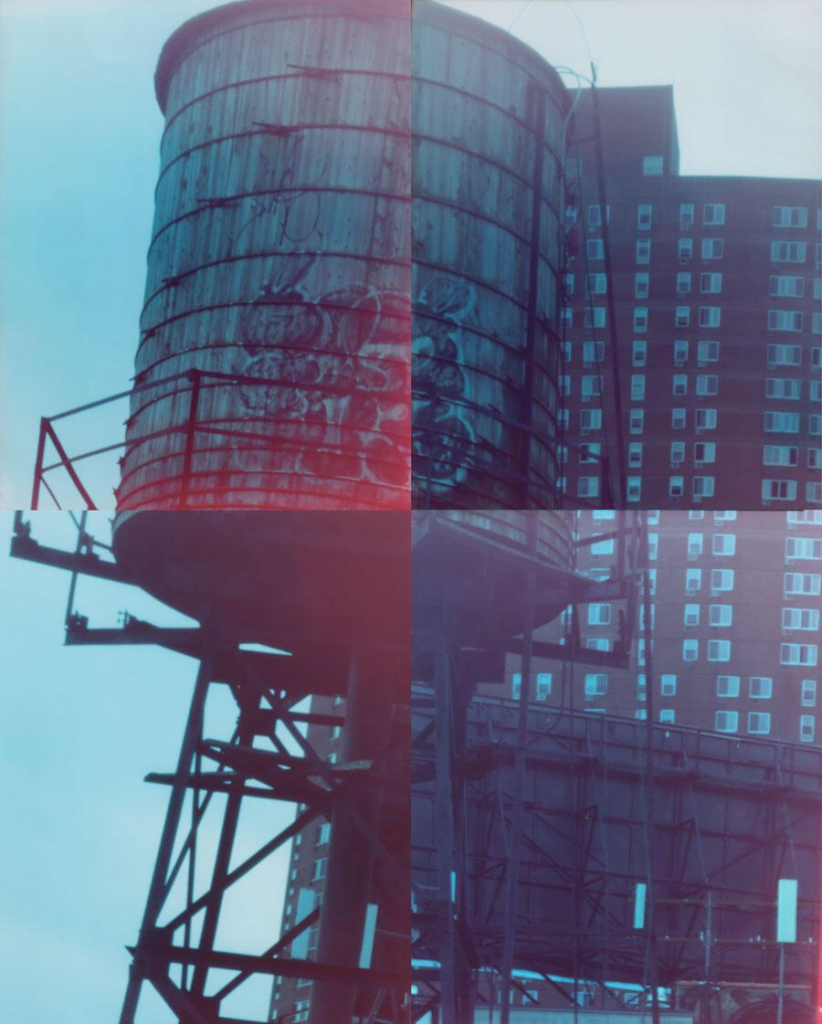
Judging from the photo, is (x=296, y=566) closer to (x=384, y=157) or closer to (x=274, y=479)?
(x=274, y=479)

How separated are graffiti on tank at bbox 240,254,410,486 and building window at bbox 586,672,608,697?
1.16 metres

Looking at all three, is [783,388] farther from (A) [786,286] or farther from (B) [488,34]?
(B) [488,34]

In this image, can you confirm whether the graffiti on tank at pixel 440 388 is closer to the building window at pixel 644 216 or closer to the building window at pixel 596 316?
the building window at pixel 596 316

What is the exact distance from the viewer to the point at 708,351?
23.0ft

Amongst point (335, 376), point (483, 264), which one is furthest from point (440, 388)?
point (483, 264)

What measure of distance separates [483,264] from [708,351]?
1092 millimetres

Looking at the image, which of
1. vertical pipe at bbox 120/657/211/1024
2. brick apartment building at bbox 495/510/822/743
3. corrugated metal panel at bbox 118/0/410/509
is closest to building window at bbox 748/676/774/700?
brick apartment building at bbox 495/510/822/743

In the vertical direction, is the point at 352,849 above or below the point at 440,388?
below

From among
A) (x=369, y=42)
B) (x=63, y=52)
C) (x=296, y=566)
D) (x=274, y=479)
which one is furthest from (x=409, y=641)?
(x=63, y=52)

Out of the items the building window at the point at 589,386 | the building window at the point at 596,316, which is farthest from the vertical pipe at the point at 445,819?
the building window at the point at 596,316

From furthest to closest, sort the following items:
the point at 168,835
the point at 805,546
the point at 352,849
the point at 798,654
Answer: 1. the point at 352,849
2. the point at 168,835
3. the point at 805,546
4. the point at 798,654

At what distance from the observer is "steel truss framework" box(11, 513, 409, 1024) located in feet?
23.3

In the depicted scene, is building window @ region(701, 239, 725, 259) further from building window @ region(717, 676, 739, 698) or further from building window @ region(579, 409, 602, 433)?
building window @ region(717, 676, 739, 698)

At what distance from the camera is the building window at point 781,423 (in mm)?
6676
